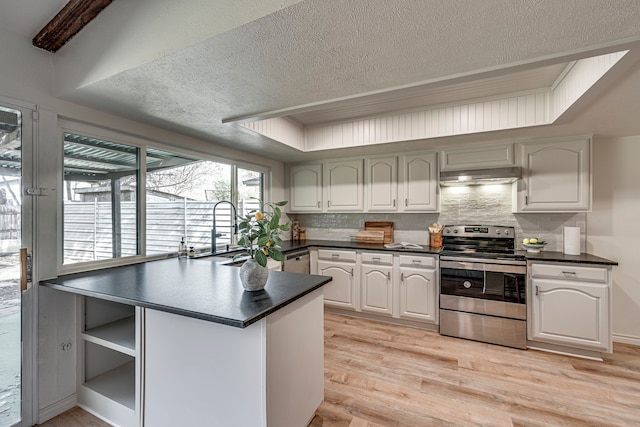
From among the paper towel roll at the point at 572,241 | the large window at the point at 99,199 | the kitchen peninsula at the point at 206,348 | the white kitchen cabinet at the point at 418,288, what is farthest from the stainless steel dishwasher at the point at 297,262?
the paper towel roll at the point at 572,241

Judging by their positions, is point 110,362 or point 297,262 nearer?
point 110,362

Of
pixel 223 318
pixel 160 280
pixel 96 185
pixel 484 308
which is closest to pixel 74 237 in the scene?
pixel 96 185

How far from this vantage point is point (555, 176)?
112 inches

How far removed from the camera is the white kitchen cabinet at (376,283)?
3.29 m

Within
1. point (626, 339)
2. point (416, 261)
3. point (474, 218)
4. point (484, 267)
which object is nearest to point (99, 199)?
point (416, 261)

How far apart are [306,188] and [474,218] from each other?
2.28m

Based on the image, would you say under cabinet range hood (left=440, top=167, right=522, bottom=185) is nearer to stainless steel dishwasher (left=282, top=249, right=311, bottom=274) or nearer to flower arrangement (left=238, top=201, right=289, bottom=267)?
stainless steel dishwasher (left=282, top=249, right=311, bottom=274)

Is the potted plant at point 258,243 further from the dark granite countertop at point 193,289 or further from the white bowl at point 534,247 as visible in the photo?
the white bowl at point 534,247

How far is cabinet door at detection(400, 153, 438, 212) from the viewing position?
338 cm

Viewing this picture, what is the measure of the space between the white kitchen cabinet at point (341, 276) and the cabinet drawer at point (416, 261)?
595 mm

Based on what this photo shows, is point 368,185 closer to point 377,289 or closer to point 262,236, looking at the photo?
point 377,289

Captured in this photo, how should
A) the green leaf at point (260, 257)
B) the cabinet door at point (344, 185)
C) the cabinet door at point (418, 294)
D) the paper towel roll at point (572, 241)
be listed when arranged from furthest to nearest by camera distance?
the cabinet door at point (344, 185), the cabinet door at point (418, 294), the paper towel roll at point (572, 241), the green leaf at point (260, 257)

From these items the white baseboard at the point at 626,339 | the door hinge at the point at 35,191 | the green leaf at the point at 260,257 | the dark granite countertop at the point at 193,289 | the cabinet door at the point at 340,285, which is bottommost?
the white baseboard at the point at 626,339

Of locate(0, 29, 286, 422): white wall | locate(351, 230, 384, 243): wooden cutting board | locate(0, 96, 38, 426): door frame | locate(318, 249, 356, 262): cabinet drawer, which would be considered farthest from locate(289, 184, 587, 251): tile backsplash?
locate(0, 96, 38, 426): door frame
